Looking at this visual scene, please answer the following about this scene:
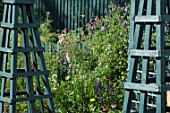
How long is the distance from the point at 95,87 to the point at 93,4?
668cm

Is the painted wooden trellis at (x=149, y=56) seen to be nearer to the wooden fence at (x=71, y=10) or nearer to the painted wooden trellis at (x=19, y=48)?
the painted wooden trellis at (x=19, y=48)

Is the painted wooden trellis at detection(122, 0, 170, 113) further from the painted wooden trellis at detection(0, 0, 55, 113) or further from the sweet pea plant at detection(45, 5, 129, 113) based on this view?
the sweet pea plant at detection(45, 5, 129, 113)

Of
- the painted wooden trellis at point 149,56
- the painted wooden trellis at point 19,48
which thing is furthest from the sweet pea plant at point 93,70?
the painted wooden trellis at point 149,56

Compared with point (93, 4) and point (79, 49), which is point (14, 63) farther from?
point (93, 4)

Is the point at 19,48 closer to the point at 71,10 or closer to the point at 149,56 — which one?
the point at 149,56

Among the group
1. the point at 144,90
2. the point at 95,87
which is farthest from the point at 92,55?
the point at 144,90

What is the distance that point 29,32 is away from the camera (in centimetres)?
536

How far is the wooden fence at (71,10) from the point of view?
14.1 meters

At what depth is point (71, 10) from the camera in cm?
1462

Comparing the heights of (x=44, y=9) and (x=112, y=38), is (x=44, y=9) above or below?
above

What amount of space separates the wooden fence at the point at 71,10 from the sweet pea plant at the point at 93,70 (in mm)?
4575

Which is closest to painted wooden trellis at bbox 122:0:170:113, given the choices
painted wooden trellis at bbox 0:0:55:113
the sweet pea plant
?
painted wooden trellis at bbox 0:0:55:113

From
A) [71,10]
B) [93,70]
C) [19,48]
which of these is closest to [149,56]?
[19,48]

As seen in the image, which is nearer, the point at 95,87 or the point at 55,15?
the point at 95,87
